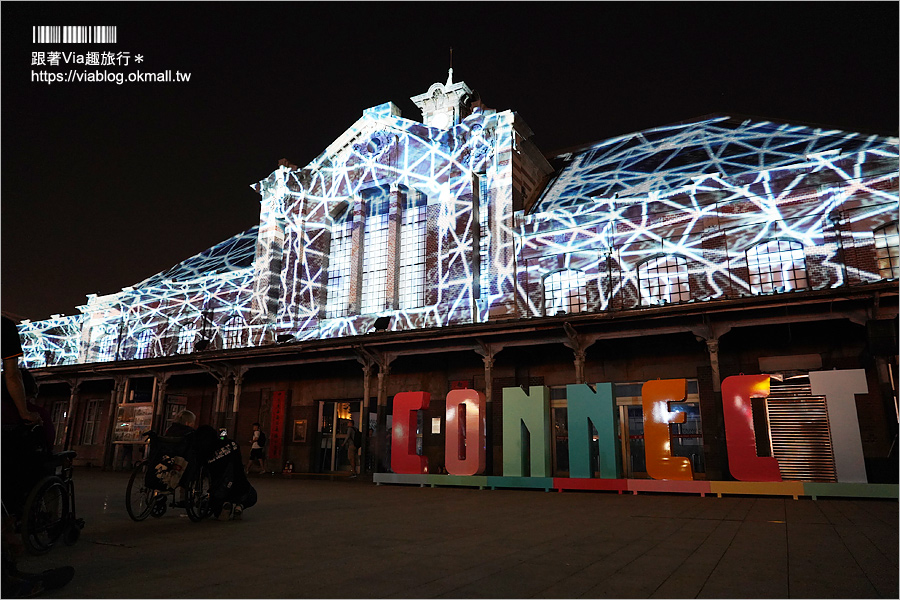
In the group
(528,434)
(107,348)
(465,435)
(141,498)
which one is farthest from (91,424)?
(141,498)

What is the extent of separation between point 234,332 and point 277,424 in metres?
5.32

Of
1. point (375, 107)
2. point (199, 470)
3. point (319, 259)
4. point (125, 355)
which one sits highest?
point (375, 107)

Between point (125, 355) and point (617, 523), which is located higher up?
point (125, 355)

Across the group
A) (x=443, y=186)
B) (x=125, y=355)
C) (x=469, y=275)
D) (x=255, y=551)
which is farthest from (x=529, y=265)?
(x=125, y=355)

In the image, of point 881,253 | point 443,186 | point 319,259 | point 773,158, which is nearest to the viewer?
point 881,253

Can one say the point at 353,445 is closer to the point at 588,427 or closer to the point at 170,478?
the point at 588,427

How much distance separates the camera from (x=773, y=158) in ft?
57.1

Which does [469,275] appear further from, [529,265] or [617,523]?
[617,523]

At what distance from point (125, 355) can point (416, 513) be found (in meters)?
23.4

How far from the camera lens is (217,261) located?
27984 millimetres

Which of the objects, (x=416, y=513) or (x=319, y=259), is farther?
(x=319, y=259)

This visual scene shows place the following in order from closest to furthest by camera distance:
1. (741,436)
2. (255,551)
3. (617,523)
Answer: (255,551) < (617,523) < (741,436)

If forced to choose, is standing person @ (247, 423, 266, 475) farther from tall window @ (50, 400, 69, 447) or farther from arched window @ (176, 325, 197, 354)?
tall window @ (50, 400, 69, 447)

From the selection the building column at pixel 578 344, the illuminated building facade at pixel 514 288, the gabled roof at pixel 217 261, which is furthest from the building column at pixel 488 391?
the gabled roof at pixel 217 261
